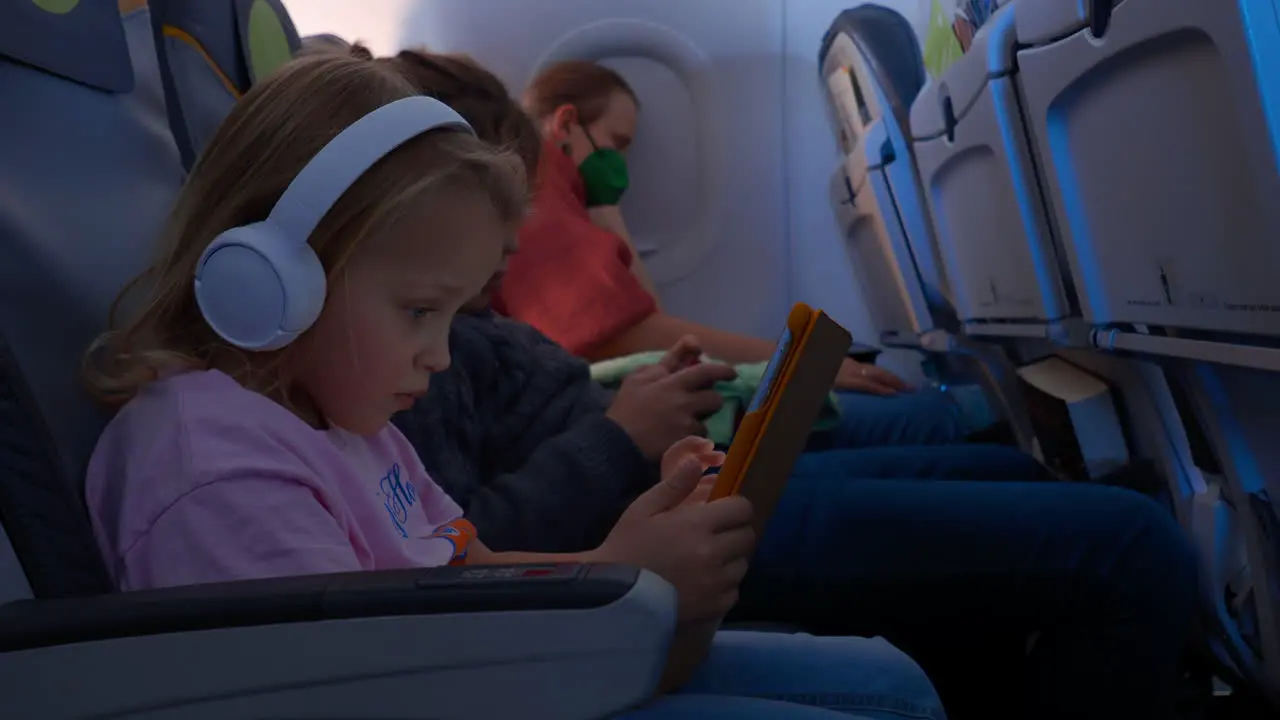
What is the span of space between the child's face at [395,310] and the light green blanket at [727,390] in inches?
33.4

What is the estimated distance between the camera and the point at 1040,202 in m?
1.35

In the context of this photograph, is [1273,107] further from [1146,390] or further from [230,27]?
[230,27]

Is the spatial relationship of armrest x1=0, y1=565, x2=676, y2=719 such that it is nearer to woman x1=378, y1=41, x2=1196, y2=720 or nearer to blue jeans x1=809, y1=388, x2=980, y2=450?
woman x1=378, y1=41, x2=1196, y2=720

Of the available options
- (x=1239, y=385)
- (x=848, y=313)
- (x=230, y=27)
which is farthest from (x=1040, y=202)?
(x=848, y=313)

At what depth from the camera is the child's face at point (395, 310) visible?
0.81 metres

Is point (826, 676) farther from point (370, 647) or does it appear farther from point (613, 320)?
point (613, 320)

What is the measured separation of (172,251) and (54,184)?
0.09 metres

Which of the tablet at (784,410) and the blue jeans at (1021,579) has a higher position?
the tablet at (784,410)

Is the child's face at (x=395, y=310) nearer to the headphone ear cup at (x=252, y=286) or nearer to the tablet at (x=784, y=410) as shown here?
the headphone ear cup at (x=252, y=286)

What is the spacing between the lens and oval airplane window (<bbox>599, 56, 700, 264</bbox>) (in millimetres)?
3129

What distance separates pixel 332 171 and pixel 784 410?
0.33 metres

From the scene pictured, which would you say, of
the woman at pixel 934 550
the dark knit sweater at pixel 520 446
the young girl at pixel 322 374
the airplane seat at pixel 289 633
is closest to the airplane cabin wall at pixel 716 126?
the dark knit sweater at pixel 520 446

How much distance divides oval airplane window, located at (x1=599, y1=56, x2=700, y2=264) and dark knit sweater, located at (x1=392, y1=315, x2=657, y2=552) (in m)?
1.72

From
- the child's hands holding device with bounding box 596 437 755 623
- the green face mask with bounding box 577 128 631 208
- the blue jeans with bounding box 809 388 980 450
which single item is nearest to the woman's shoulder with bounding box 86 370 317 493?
the child's hands holding device with bounding box 596 437 755 623
